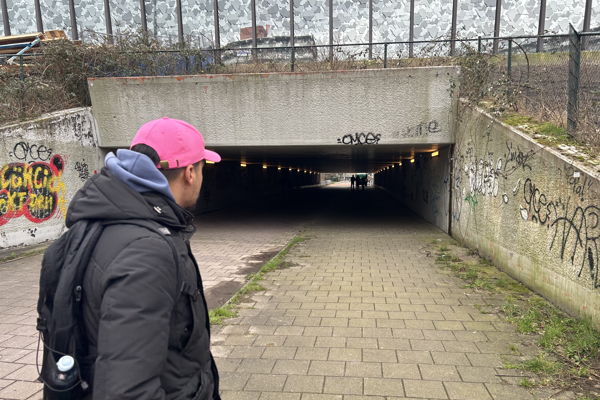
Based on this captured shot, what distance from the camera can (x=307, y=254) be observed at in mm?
8352

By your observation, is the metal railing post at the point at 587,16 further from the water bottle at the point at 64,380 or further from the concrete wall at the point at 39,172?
the water bottle at the point at 64,380

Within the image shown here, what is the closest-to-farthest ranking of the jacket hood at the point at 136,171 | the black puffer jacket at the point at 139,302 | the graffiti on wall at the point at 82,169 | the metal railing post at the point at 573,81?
the black puffer jacket at the point at 139,302, the jacket hood at the point at 136,171, the metal railing post at the point at 573,81, the graffiti on wall at the point at 82,169

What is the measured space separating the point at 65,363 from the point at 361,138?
30.5ft

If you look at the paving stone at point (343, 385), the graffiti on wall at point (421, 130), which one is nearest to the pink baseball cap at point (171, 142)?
the paving stone at point (343, 385)

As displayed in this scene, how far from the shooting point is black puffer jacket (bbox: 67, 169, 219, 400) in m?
1.16

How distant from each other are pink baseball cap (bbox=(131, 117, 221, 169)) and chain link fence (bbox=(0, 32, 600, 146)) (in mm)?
6751

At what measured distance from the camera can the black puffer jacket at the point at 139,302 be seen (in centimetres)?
116

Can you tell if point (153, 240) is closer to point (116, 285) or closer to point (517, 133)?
point (116, 285)

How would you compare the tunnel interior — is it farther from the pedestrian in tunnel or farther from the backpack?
the backpack

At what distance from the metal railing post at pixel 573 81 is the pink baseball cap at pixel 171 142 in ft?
18.9

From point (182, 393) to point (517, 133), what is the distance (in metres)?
6.32

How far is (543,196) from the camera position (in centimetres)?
519

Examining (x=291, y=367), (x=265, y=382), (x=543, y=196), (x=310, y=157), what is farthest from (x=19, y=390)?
(x=310, y=157)

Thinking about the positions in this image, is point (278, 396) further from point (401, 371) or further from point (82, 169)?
point (82, 169)
